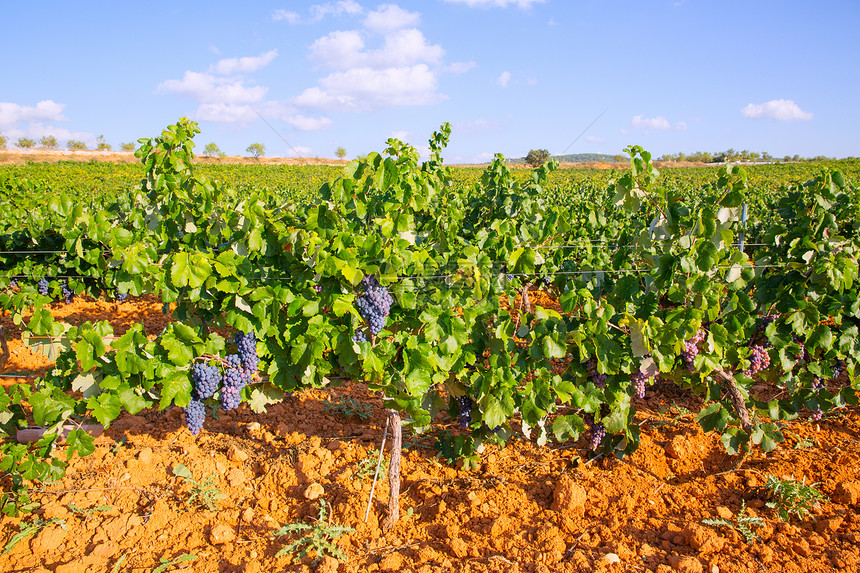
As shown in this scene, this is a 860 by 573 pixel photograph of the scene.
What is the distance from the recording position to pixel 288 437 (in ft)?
13.1

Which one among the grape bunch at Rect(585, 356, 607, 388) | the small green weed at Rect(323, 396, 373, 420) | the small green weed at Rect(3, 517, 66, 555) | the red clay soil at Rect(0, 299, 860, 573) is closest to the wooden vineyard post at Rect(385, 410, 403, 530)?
the red clay soil at Rect(0, 299, 860, 573)

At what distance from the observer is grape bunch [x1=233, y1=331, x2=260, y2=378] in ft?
8.84

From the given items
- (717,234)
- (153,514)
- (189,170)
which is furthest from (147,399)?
(717,234)

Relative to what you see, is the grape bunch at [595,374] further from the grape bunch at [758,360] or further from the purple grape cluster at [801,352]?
the purple grape cluster at [801,352]

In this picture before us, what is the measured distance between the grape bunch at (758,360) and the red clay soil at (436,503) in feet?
2.49

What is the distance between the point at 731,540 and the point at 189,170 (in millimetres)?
3833

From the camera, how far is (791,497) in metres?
2.97

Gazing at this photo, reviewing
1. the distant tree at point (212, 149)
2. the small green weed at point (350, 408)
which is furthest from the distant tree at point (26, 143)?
the small green weed at point (350, 408)

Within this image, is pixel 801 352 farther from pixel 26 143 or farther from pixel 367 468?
pixel 26 143

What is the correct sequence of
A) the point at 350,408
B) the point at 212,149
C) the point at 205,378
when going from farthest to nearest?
the point at 212,149
the point at 350,408
the point at 205,378

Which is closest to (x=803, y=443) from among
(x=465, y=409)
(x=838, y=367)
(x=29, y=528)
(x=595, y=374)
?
(x=838, y=367)

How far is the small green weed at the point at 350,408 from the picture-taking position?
4344 mm

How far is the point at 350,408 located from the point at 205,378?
1892 millimetres

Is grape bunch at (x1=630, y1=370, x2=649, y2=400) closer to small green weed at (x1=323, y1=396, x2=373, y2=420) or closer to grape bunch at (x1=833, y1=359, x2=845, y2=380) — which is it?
grape bunch at (x1=833, y1=359, x2=845, y2=380)
